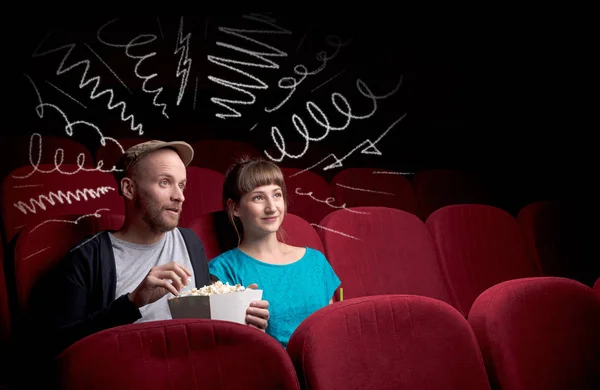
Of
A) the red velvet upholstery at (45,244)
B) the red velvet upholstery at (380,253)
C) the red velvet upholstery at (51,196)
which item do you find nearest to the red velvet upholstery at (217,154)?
the red velvet upholstery at (51,196)

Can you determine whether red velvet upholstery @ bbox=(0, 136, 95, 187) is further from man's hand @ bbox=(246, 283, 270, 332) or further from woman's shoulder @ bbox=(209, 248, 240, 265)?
man's hand @ bbox=(246, 283, 270, 332)

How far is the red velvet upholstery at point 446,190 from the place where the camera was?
1207 millimetres

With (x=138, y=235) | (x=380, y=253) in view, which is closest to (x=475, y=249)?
(x=380, y=253)

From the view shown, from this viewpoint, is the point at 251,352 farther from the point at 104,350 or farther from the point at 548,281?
the point at 548,281

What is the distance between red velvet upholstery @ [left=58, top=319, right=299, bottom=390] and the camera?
1.12 feet

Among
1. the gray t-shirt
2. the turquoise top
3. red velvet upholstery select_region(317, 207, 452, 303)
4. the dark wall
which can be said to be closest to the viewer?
the gray t-shirt

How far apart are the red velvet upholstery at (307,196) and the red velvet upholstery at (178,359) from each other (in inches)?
26.2

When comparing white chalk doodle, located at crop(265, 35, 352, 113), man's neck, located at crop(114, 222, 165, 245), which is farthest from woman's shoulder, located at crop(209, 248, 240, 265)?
white chalk doodle, located at crop(265, 35, 352, 113)

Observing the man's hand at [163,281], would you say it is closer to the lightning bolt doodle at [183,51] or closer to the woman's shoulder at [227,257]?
the woman's shoulder at [227,257]

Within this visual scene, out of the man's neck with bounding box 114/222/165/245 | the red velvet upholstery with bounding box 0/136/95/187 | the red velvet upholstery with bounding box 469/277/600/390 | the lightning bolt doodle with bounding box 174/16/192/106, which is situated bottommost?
the red velvet upholstery with bounding box 469/277/600/390

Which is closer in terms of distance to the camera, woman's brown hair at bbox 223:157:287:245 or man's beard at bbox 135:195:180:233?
man's beard at bbox 135:195:180:233

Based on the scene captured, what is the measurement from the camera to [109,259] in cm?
55

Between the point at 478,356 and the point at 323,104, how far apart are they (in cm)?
119

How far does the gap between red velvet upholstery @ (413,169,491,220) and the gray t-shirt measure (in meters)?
0.70
